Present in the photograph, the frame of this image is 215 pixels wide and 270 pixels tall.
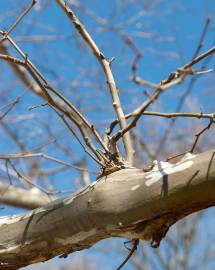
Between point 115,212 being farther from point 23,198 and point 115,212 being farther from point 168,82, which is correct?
point 23,198

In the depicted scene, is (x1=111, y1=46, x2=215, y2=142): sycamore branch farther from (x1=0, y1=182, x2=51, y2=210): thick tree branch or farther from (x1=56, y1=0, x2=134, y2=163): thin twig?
(x1=0, y1=182, x2=51, y2=210): thick tree branch

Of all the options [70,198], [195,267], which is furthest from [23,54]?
[195,267]

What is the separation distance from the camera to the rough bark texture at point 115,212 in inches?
40.6

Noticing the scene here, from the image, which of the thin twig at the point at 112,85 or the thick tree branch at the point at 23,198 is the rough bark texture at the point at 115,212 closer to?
the thin twig at the point at 112,85

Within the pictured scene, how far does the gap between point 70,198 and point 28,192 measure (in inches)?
86.7

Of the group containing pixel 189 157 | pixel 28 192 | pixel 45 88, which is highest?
pixel 28 192

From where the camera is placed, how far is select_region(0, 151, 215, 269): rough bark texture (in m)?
1.03

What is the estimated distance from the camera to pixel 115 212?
1110 millimetres

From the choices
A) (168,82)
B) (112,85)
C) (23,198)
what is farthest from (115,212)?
(23,198)

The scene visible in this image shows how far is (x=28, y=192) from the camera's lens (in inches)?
131

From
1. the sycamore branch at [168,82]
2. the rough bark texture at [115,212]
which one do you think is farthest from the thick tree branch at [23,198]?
the sycamore branch at [168,82]

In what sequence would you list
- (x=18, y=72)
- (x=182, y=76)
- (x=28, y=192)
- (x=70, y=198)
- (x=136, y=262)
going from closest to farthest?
(x=182, y=76) < (x=70, y=198) < (x=28, y=192) < (x=18, y=72) < (x=136, y=262)

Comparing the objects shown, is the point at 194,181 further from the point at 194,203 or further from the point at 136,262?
the point at 136,262

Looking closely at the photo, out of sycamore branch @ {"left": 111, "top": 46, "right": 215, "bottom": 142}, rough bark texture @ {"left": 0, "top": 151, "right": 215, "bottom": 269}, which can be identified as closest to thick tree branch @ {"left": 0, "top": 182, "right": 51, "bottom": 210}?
rough bark texture @ {"left": 0, "top": 151, "right": 215, "bottom": 269}
